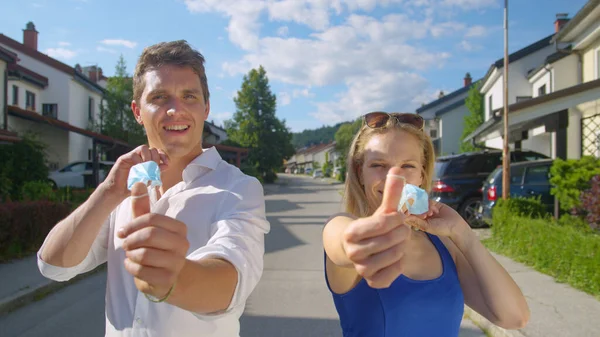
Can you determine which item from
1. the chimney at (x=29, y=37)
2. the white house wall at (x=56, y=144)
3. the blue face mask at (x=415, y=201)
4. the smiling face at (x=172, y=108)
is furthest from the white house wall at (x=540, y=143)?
the chimney at (x=29, y=37)

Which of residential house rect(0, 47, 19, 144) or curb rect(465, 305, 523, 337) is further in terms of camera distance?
residential house rect(0, 47, 19, 144)

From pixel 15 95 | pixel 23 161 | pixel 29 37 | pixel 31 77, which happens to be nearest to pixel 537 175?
pixel 23 161

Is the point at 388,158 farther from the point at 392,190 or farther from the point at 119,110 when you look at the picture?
the point at 119,110

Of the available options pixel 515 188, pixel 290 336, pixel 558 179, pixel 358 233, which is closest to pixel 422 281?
pixel 358 233

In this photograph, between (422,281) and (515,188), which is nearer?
(422,281)

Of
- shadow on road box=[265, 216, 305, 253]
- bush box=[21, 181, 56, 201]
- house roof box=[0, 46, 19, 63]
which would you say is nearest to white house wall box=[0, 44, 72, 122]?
house roof box=[0, 46, 19, 63]

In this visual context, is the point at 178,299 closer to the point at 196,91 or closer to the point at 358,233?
the point at 358,233

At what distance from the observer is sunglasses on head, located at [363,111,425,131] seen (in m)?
1.93

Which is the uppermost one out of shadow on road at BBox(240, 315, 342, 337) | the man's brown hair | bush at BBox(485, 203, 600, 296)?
the man's brown hair

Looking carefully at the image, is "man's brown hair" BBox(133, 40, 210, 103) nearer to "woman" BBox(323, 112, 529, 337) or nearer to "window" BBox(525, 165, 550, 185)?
"woman" BBox(323, 112, 529, 337)

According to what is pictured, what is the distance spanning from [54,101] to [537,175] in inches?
1086

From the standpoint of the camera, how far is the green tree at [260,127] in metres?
52.8

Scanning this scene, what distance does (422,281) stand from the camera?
1.88m

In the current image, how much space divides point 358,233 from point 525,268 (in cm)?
787
